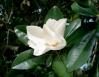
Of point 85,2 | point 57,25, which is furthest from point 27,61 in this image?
point 85,2

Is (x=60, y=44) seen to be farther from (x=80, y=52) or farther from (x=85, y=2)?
(x=85, y=2)

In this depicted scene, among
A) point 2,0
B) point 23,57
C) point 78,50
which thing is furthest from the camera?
point 2,0

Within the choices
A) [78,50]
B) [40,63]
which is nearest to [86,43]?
[78,50]

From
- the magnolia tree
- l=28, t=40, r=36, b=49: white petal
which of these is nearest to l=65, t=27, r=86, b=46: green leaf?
the magnolia tree

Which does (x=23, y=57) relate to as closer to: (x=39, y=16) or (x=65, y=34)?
(x=65, y=34)

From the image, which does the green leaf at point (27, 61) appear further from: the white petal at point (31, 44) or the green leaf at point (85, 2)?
the green leaf at point (85, 2)

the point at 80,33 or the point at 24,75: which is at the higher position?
the point at 80,33
